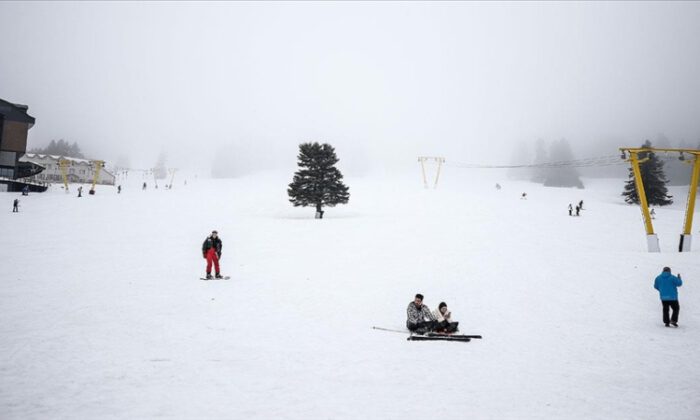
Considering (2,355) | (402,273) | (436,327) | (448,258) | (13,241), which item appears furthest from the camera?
(13,241)

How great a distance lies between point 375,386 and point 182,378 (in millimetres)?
4053

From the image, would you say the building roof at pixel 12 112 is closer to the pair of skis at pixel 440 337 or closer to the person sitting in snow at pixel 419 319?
the person sitting in snow at pixel 419 319

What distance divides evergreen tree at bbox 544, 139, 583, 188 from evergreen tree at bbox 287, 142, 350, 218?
7730cm

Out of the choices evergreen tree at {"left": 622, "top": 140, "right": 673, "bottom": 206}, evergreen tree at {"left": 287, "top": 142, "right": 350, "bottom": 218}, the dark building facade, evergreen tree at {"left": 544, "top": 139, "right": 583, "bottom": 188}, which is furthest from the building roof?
evergreen tree at {"left": 544, "top": 139, "right": 583, "bottom": 188}

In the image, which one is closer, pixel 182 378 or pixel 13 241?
pixel 182 378

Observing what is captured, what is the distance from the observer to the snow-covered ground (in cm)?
691

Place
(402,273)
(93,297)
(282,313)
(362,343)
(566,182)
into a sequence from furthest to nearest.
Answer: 1. (566,182)
2. (402,273)
3. (93,297)
4. (282,313)
5. (362,343)

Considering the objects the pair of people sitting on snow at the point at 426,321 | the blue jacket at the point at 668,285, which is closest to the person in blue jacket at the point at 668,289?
the blue jacket at the point at 668,285

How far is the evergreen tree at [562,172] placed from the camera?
95000mm

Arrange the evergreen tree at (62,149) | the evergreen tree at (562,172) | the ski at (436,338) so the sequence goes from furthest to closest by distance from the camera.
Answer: the evergreen tree at (62,149), the evergreen tree at (562,172), the ski at (436,338)

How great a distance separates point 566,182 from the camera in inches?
3735

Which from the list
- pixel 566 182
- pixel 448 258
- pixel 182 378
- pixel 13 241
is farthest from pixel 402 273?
pixel 566 182

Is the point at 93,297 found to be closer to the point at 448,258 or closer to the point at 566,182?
the point at 448,258

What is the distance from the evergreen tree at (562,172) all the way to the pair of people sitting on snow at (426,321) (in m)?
98.8
